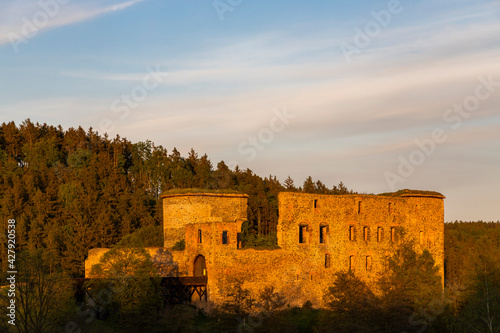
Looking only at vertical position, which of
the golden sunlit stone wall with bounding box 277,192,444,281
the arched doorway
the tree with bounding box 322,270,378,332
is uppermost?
the golden sunlit stone wall with bounding box 277,192,444,281

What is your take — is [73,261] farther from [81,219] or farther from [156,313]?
[156,313]

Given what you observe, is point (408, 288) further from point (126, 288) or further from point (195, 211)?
point (126, 288)

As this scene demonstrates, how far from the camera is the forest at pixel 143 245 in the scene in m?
43.7

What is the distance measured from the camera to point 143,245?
5894cm

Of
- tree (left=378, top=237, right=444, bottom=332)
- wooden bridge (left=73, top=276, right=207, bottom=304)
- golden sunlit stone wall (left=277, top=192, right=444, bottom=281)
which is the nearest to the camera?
tree (left=378, top=237, right=444, bottom=332)

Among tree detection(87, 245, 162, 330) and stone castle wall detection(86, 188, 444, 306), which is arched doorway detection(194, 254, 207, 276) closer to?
stone castle wall detection(86, 188, 444, 306)

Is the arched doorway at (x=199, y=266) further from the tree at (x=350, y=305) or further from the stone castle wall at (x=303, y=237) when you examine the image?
the tree at (x=350, y=305)

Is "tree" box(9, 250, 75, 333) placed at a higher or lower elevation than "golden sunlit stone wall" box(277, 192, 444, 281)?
lower

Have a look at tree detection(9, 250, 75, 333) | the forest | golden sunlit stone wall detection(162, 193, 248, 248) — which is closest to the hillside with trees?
the forest

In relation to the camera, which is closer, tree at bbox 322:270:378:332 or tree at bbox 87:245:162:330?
tree at bbox 87:245:162:330

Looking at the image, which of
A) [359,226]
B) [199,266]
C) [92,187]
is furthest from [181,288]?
[92,187]

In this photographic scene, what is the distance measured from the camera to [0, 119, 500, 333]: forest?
43688mm

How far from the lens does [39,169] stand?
79750 mm

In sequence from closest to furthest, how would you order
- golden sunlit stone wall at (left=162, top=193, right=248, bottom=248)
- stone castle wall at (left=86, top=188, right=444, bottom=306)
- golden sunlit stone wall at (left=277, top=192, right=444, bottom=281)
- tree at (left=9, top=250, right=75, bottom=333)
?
tree at (left=9, top=250, right=75, bottom=333) → stone castle wall at (left=86, top=188, right=444, bottom=306) → golden sunlit stone wall at (left=277, top=192, right=444, bottom=281) → golden sunlit stone wall at (left=162, top=193, right=248, bottom=248)
